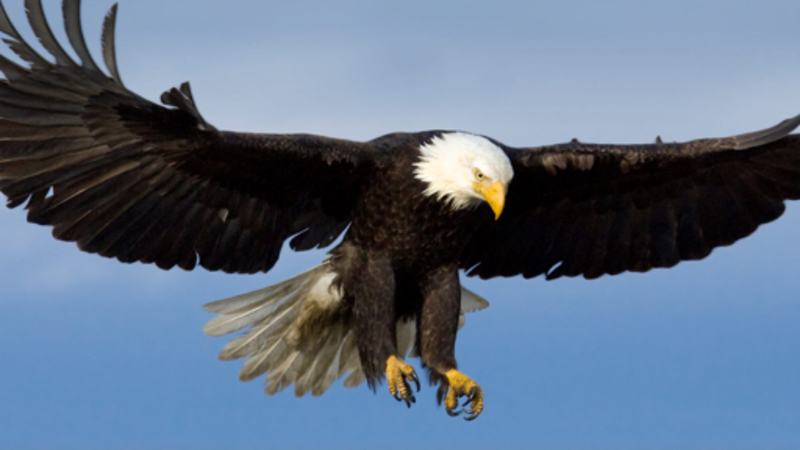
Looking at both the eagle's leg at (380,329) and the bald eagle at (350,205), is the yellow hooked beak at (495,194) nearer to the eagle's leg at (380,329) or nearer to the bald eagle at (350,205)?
the bald eagle at (350,205)

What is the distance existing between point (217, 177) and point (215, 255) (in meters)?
0.51

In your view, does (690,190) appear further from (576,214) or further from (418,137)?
(418,137)

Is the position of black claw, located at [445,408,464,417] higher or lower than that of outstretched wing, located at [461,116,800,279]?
lower

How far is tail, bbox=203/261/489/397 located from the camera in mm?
8102

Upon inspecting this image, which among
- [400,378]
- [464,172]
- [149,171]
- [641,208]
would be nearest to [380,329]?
[400,378]

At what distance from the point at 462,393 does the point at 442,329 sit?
0.37 meters

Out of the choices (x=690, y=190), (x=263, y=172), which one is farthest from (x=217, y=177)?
(x=690, y=190)

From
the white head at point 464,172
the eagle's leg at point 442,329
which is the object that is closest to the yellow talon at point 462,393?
the eagle's leg at point 442,329

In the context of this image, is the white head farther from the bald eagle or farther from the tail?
the tail

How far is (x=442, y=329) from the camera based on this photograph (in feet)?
25.0

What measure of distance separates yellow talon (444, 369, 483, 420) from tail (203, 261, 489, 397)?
514 millimetres

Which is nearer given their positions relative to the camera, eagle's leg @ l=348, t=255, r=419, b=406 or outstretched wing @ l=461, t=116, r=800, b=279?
eagle's leg @ l=348, t=255, r=419, b=406

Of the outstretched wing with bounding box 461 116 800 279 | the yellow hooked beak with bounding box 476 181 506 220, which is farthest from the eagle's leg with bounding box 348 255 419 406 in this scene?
the outstretched wing with bounding box 461 116 800 279

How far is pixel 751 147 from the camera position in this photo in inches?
317
